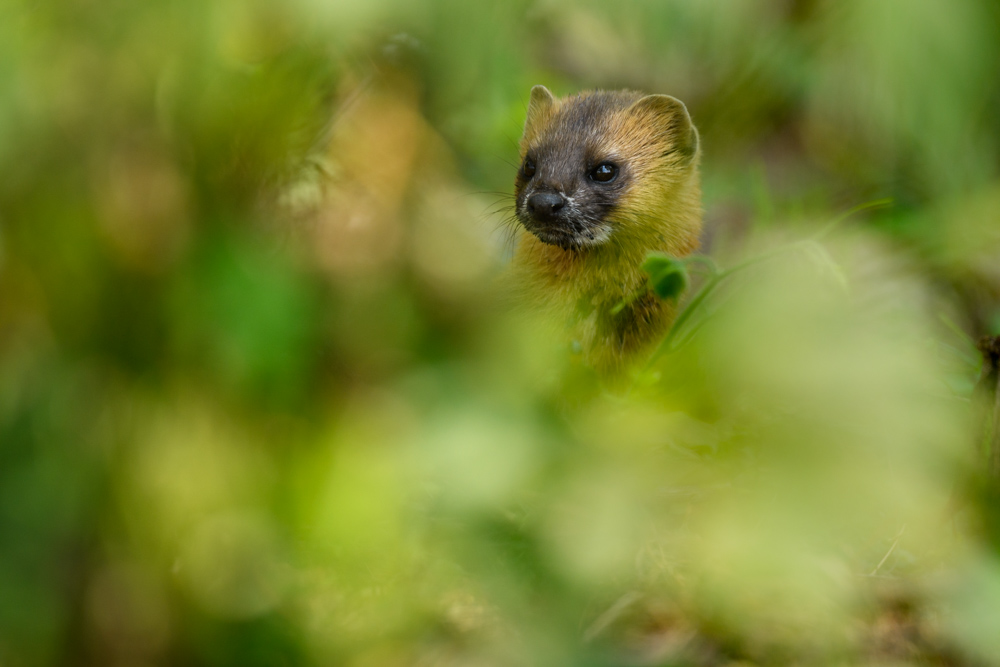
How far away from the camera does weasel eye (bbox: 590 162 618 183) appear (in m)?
0.69

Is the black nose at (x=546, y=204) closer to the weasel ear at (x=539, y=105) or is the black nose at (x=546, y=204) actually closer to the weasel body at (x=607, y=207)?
the weasel body at (x=607, y=207)

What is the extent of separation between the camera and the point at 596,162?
2.25 feet

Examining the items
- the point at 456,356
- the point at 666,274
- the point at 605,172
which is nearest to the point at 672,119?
the point at 605,172

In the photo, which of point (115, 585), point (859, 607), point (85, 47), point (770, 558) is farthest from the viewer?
point (115, 585)

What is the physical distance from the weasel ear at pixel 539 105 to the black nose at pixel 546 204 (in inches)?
4.4

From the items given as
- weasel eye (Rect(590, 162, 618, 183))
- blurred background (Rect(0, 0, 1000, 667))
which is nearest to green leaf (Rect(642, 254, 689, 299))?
blurred background (Rect(0, 0, 1000, 667))

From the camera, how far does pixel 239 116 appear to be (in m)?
0.96

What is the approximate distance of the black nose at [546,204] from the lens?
64 centimetres

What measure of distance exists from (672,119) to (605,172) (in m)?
0.07

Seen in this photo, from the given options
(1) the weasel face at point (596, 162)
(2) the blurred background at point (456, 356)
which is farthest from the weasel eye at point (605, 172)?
(2) the blurred background at point (456, 356)

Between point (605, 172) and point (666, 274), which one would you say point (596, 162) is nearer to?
point (605, 172)

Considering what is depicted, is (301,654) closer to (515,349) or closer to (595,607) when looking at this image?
(595,607)

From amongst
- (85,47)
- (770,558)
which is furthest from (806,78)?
(85,47)

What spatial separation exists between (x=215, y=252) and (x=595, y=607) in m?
0.67
